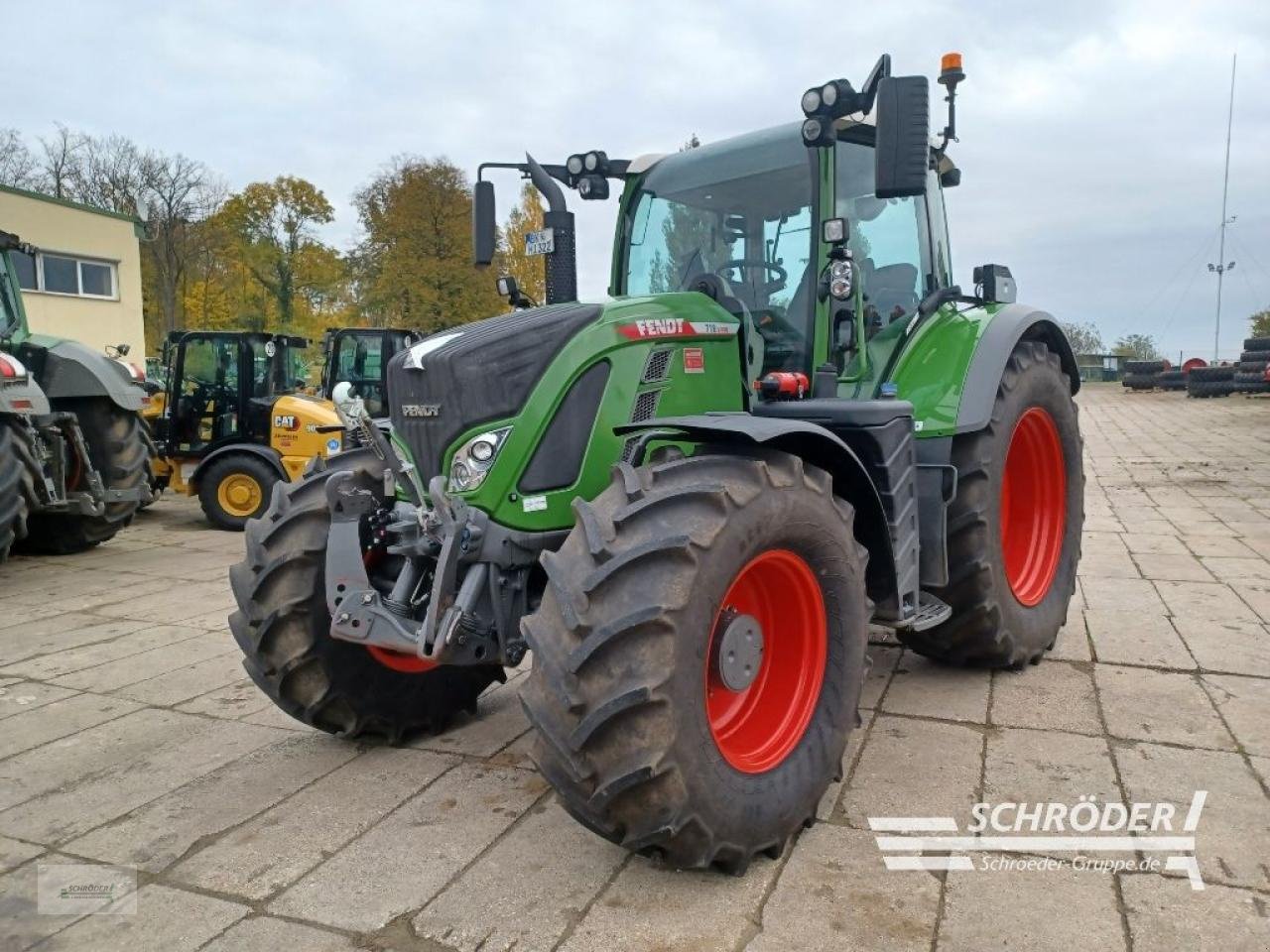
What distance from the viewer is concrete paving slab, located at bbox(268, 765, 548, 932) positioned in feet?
8.28

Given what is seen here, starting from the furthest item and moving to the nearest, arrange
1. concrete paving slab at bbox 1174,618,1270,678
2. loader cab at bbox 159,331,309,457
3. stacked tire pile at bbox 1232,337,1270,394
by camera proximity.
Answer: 1. stacked tire pile at bbox 1232,337,1270,394
2. loader cab at bbox 159,331,309,457
3. concrete paving slab at bbox 1174,618,1270,678

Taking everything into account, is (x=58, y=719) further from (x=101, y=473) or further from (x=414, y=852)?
(x=101, y=473)

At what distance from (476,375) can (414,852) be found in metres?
1.43

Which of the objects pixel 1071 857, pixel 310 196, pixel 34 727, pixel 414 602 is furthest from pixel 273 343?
pixel 310 196

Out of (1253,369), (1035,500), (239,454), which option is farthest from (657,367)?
(1253,369)

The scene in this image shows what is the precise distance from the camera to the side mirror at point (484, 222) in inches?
157

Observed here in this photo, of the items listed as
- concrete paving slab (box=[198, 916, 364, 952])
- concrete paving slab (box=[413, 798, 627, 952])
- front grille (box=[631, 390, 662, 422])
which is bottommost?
concrete paving slab (box=[198, 916, 364, 952])

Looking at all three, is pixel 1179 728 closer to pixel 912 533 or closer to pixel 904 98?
pixel 912 533

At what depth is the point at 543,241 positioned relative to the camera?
3.93m

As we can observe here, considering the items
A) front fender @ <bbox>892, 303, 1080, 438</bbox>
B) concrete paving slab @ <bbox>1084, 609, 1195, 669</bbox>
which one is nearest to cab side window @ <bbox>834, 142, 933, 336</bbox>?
front fender @ <bbox>892, 303, 1080, 438</bbox>

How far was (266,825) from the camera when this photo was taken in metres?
3.02

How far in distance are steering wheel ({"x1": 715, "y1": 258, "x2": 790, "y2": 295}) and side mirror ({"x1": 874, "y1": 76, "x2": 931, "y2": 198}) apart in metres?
0.80

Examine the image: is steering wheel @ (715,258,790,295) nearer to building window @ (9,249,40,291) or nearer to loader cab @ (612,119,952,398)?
loader cab @ (612,119,952,398)

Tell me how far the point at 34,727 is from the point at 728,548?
3243 millimetres
